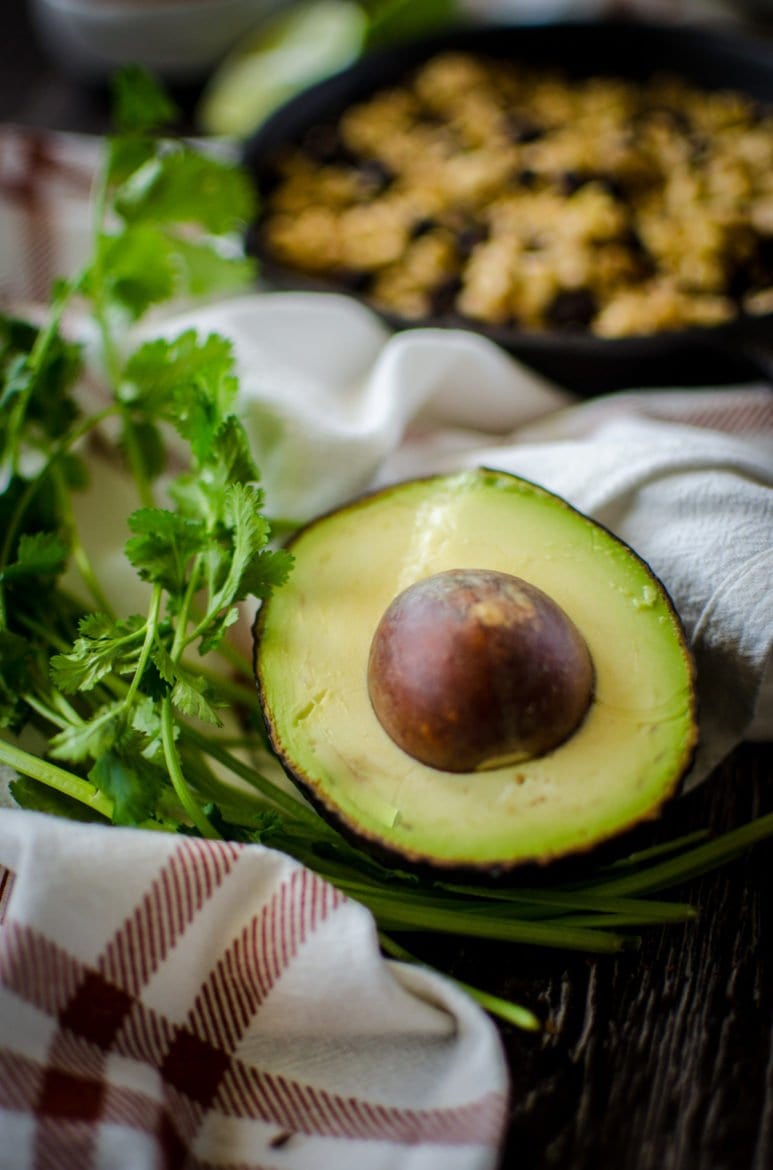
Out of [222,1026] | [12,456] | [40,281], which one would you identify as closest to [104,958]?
[222,1026]

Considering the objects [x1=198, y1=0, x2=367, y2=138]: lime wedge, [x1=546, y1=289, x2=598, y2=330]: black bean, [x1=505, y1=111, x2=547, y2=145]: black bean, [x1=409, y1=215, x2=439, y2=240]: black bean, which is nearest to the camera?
[x1=546, y1=289, x2=598, y2=330]: black bean

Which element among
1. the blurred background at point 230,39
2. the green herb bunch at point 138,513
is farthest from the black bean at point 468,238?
the blurred background at point 230,39

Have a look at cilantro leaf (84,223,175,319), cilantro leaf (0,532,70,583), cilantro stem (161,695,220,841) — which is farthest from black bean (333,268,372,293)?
cilantro stem (161,695,220,841)

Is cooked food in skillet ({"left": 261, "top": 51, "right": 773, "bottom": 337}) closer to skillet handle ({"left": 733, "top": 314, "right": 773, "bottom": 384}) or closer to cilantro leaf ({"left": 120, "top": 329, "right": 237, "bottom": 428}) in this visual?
skillet handle ({"left": 733, "top": 314, "right": 773, "bottom": 384})

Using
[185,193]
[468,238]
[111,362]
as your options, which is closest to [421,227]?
[468,238]

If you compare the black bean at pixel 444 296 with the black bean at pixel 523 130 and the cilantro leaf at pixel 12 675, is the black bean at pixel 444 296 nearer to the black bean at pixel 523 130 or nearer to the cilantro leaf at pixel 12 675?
the black bean at pixel 523 130

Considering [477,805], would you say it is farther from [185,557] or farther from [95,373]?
[95,373]
